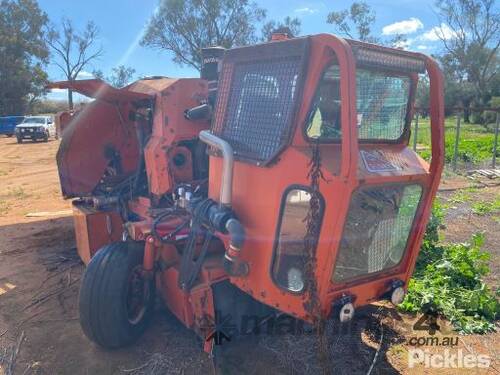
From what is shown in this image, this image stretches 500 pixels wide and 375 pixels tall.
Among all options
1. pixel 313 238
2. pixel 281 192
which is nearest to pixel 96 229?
pixel 281 192

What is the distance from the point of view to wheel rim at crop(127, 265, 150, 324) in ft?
13.4

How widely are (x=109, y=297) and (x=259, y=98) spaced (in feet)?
6.65

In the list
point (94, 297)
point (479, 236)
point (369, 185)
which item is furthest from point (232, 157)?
point (479, 236)

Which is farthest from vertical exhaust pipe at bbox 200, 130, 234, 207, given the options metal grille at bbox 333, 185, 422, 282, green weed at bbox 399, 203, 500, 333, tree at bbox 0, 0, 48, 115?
tree at bbox 0, 0, 48, 115

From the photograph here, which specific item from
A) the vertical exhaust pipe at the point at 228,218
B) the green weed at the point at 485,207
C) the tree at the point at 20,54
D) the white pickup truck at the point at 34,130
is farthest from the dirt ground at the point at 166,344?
the tree at the point at 20,54

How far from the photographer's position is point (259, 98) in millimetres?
3229

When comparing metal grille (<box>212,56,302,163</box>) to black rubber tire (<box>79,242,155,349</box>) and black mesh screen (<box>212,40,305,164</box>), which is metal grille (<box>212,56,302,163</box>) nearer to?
black mesh screen (<box>212,40,305,164</box>)

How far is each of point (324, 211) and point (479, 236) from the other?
11.5ft

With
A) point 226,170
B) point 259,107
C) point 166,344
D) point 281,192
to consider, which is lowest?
point 166,344

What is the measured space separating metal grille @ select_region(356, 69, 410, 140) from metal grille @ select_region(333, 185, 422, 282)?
18.3 inches

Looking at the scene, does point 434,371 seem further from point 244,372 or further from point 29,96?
point 29,96

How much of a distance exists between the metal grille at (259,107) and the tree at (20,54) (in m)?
36.4

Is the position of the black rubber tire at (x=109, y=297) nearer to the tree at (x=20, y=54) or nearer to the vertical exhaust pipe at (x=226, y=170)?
the vertical exhaust pipe at (x=226, y=170)

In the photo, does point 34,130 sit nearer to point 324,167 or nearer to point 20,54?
point 20,54
